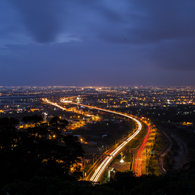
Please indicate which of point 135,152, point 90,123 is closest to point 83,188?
point 135,152

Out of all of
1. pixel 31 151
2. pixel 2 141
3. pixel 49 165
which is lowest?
pixel 49 165

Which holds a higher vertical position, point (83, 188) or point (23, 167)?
point (83, 188)

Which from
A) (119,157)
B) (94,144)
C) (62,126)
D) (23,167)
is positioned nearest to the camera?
(23,167)

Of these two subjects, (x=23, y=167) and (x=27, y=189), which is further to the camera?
(x=23, y=167)

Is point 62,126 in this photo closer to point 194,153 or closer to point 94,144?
point 94,144

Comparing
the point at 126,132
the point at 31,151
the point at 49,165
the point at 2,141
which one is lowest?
the point at 126,132

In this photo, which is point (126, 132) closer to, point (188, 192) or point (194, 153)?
point (194, 153)

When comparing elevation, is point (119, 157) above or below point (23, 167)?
below

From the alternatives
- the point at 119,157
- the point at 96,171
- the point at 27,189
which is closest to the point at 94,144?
the point at 119,157

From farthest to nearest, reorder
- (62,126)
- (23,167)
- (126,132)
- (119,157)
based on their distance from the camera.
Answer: (126,132), (119,157), (62,126), (23,167)
